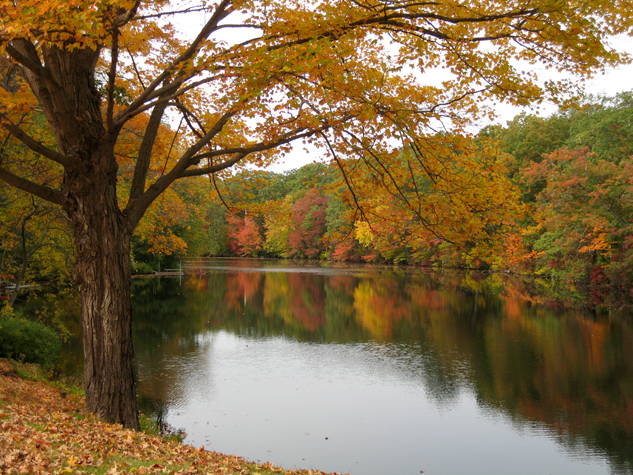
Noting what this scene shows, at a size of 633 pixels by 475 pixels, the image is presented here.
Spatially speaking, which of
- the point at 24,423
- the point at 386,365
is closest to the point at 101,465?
the point at 24,423

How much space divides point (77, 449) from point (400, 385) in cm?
845

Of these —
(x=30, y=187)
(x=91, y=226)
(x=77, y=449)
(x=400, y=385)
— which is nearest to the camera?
(x=77, y=449)

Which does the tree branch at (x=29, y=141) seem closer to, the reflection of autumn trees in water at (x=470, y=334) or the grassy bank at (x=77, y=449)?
the grassy bank at (x=77, y=449)

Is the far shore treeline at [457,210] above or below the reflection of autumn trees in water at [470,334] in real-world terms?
above

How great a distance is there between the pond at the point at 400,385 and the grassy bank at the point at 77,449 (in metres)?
2.85

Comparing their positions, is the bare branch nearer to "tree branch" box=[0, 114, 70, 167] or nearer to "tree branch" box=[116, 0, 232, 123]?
"tree branch" box=[0, 114, 70, 167]

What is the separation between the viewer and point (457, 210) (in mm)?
5730

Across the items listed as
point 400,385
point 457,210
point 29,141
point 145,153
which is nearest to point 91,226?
point 29,141

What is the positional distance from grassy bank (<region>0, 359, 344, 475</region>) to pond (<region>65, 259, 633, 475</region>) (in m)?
2.85

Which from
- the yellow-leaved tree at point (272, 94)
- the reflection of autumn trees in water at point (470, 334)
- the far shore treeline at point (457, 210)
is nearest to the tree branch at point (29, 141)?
the yellow-leaved tree at point (272, 94)

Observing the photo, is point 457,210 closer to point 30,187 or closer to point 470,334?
point 30,187

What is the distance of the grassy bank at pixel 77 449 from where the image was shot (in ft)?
11.5

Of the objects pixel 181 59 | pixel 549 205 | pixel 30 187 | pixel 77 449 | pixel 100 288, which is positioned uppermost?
pixel 181 59

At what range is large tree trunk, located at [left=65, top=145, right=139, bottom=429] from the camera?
548cm
